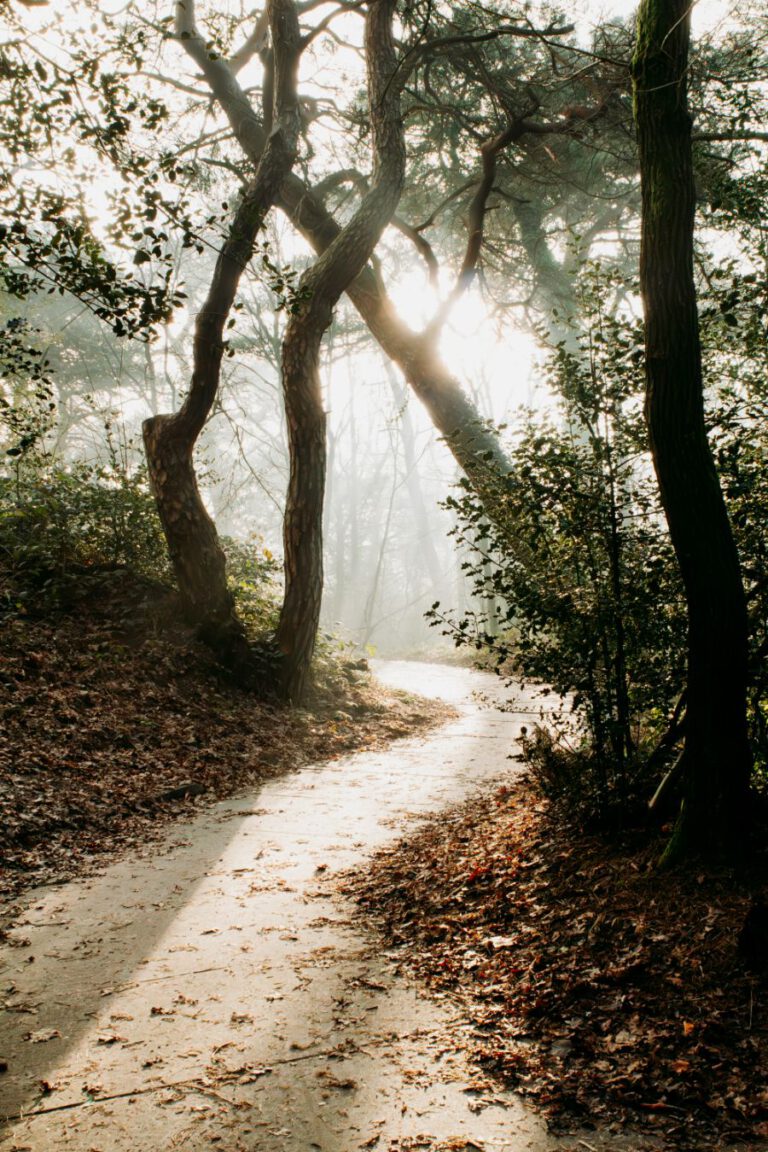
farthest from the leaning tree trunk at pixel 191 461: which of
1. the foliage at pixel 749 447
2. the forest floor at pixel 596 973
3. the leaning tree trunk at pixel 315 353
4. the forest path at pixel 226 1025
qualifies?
the foliage at pixel 749 447

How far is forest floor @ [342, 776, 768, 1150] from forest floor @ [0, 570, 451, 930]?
82.3 inches

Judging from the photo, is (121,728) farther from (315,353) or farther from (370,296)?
(370,296)

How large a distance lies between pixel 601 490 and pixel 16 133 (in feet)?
16.5

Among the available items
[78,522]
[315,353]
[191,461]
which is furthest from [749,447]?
[78,522]

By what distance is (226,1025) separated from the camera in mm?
2803

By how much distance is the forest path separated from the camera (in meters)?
2.23

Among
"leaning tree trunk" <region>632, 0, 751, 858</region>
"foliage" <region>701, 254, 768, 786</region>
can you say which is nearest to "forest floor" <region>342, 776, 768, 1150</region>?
"leaning tree trunk" <region>632, 0, 751, 858</region>

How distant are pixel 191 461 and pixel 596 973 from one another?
25.6 feet

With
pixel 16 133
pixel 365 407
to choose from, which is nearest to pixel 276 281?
pixel 16 133

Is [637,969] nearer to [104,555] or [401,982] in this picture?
[401,982]

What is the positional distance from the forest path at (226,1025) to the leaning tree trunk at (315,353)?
4.78 metres

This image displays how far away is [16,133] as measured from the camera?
5273 mm

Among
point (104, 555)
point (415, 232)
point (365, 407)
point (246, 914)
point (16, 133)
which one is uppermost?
point (365, 407)

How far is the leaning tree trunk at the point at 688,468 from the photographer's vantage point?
130 inches
